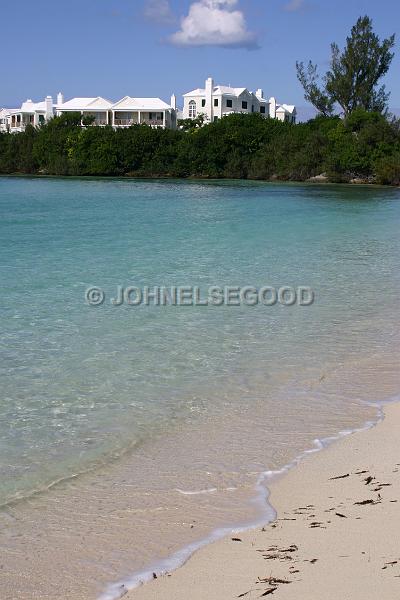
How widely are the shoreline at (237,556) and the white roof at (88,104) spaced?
293ft

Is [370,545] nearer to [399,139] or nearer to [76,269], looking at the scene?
[76,269]

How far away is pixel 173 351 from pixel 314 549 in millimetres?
4647

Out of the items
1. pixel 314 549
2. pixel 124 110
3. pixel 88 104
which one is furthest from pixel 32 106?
pixel 314 549

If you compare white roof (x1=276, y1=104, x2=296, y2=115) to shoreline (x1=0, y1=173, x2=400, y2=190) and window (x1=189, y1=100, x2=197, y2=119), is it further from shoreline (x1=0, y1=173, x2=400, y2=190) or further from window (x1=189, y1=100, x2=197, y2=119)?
shoreline (x1=0, y1=173, x2=400, y2=190)

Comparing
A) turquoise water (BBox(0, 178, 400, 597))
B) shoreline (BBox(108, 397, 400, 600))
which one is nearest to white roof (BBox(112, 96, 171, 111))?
turquoise water (BBox(0, 178, 400, 597))

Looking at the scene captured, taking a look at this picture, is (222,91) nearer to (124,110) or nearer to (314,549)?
(124,110)

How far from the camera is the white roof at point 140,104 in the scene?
8875 centimetres

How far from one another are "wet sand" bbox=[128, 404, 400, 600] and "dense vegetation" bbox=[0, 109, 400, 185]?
5802 centimetres

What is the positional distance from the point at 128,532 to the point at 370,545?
1.19m

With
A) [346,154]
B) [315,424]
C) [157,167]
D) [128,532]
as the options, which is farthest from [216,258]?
[157,167]

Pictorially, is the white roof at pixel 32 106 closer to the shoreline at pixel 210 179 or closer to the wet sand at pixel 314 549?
the shoreline at pixel 210 179

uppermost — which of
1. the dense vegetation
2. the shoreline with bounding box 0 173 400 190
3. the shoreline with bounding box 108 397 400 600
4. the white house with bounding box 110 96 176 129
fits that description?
the white house with bounding box 110 96 176 129

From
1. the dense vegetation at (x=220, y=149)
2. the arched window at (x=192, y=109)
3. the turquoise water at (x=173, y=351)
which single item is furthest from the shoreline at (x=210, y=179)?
the turquoise water at (x=173, y=351)

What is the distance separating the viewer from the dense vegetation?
6234cm
